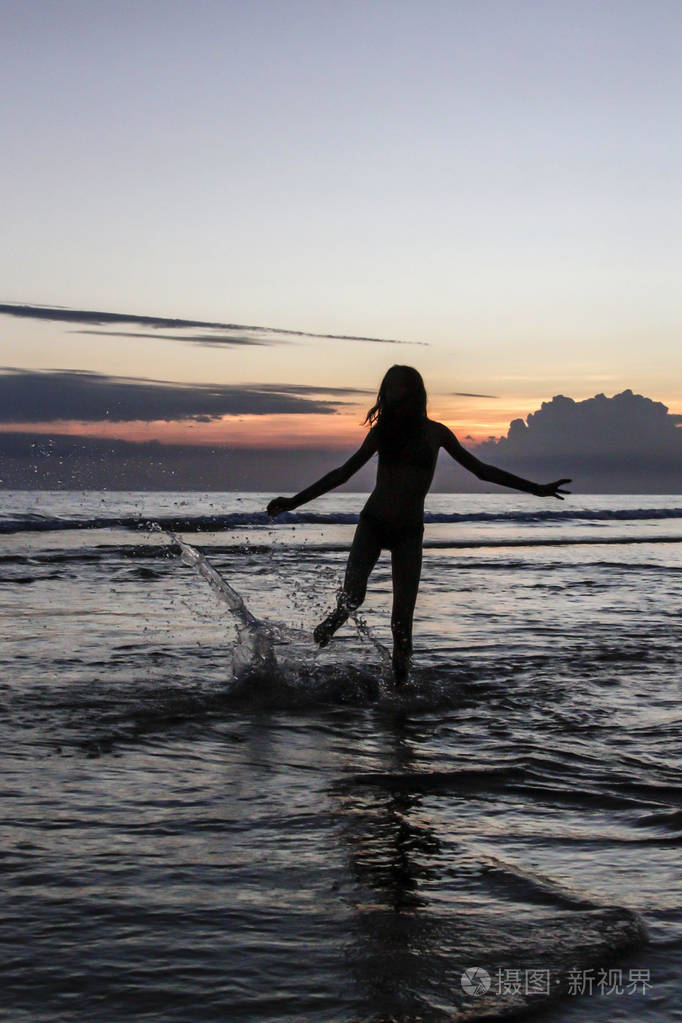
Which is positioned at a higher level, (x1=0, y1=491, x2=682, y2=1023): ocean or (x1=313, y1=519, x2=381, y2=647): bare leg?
(x1=313, y1=519, x2=381, y2=647): bare leg

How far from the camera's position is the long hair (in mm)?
6281

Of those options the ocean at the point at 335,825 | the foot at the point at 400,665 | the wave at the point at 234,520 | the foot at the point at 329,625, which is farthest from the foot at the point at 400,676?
the wave at the point at 234,520

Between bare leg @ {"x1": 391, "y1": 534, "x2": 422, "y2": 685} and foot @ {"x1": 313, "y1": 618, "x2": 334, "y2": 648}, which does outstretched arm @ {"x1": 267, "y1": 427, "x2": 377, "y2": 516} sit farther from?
foot @ {"x1": 313, "y1": 618, "x2": 334, "y2": 648}

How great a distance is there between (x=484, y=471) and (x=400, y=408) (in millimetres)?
703

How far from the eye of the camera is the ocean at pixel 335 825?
2.55 meters

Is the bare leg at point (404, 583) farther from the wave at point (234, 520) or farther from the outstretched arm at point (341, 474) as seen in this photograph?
the wave at point (234, 520)

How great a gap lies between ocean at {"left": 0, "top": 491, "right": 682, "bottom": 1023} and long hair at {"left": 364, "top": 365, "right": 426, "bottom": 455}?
1.69 metres

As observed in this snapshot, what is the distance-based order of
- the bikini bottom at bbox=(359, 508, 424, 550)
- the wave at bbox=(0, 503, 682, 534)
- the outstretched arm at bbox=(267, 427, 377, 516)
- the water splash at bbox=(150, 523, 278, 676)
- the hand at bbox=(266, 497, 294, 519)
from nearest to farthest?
the hand at bbox=(266, 497, 294, 519)
the outstretched arm at bbox=(267, 427, 377, 516)
the bikini bottom at bbox=(359, 508, 424, 550)
the water splash at bbox=(150, 523, 278, 676)
the wave at bbox=(0, 503, 682, 534)

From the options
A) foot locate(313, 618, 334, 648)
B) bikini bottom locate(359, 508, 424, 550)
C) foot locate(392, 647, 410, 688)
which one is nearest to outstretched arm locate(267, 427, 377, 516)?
bikini bottom locate(359, 508, 424, 550)

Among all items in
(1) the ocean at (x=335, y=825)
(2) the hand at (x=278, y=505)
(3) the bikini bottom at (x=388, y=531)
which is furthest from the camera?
(3) the bikini bottom at (x=388, y=531)

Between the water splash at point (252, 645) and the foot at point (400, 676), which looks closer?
the foot at point (400, 676)

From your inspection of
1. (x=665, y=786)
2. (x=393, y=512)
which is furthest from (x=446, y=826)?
(x=393, y=512)

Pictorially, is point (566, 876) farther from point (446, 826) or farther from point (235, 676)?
point (235, 676)

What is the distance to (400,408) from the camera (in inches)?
248
